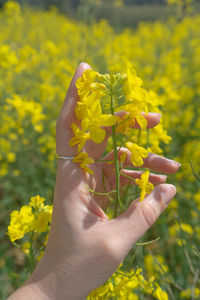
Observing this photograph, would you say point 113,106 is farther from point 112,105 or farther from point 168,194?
point 168,194

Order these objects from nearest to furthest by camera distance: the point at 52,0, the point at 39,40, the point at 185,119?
the point at 185,119, the point at 39,40, the point at 52,0

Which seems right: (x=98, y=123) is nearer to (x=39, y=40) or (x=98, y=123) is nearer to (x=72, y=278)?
(x=72, y=278)

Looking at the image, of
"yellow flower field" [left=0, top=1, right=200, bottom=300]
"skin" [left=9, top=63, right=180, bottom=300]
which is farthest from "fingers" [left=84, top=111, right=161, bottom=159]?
"skin" [left=9, top=63, right=180, bottom=300]

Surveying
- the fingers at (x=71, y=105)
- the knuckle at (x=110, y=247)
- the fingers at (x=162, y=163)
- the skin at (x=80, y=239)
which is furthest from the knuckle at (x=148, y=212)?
the fingers at (x=71, y=105)

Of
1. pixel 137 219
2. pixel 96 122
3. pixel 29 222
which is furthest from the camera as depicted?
pixel 29 222

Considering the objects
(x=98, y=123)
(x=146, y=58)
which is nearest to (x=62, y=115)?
(x=98, y=123)

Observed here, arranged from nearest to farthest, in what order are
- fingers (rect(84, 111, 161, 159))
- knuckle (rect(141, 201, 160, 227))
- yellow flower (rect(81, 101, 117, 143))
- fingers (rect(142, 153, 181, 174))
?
yellow flower (rect(81, 101, 117, 143)) < knuckle (rect(141, 201, 160, 227)) < fingers (rect(84, 111, 161, 159)) < fingers (rect(142, 153, 181, 174))

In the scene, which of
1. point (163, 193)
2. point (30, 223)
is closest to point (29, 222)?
point (30, 223)

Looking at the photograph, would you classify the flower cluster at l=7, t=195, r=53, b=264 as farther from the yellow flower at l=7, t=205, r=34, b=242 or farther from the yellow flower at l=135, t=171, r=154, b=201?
the yellow flower at l=135, t=171, r=154, b=201
